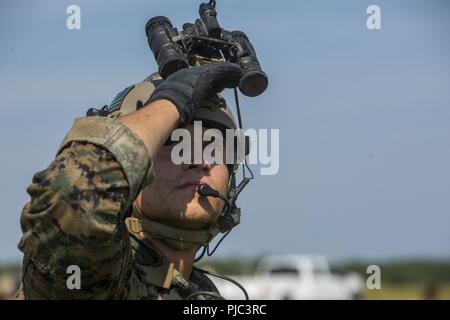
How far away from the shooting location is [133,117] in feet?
10.5

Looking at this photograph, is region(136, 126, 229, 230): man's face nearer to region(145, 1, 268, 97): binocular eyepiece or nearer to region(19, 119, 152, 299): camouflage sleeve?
region(145, 1, 268, 97): binocular eyepiece

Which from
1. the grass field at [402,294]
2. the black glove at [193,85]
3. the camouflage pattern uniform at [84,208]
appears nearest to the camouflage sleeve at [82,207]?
the camouflage pattern uniform at [84,208]

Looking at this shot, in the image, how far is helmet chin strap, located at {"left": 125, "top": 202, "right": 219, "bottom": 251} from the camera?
4215 millimetres

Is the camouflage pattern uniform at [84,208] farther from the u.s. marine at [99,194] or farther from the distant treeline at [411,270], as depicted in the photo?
the distant treeline at [411,270]

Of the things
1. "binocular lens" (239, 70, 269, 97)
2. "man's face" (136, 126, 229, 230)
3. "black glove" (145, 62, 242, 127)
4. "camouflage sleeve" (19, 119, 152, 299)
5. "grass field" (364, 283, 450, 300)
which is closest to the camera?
"camouflage sleeve" (19, 119, 152, 299)

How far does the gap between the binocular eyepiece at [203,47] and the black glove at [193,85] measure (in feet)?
0.97

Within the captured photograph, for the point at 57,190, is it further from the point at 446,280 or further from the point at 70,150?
the point at 446,280

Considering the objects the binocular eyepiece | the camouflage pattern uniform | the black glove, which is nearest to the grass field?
the binocular eyepiece

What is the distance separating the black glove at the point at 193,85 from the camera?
3.39m

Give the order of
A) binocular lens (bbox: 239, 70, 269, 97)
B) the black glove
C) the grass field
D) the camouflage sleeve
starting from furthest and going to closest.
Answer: the grass field, binocular lens (bbox: 239, 70, 269, 97), the black glove, the camouflage sleeve

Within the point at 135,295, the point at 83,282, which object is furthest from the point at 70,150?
the point at 135,295

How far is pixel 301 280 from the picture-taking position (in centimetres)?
3416

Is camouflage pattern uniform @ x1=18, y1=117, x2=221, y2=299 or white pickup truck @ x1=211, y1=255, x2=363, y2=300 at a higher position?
white pickup truck @ x1=211, y1=255, x2=363, y2=300
